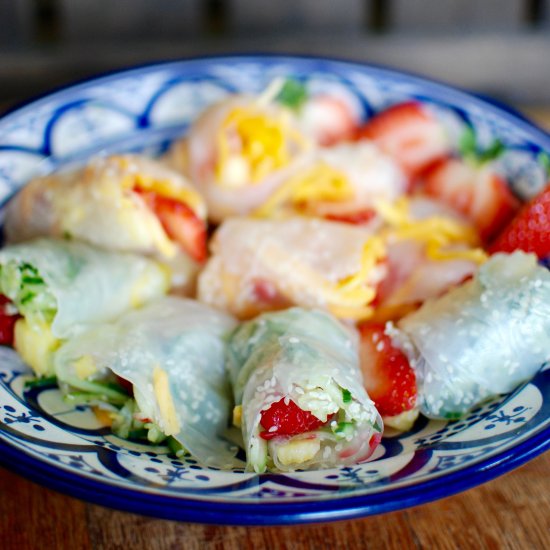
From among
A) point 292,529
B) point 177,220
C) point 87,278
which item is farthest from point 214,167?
point 292,529

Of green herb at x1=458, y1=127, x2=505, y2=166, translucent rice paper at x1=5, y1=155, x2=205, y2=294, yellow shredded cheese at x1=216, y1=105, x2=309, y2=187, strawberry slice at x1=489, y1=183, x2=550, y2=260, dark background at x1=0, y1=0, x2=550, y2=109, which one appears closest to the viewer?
strawberry slice at x1=489, y1=183, x2=550, y2=260

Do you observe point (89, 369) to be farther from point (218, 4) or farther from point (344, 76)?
point (218, 4)

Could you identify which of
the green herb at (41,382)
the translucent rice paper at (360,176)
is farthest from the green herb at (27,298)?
the translucent rice paper at (360,176)

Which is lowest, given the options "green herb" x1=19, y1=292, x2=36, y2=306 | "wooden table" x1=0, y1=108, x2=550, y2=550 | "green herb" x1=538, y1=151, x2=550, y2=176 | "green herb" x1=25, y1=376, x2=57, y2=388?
"wooden table" x1=0, y1=108, x2=550, y2=550

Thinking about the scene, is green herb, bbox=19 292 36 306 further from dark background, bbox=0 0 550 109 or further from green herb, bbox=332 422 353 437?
dark background, bbox=0 0 550 109

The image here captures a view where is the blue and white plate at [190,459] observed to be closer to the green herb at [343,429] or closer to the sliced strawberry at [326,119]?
the green herb at [343,429]

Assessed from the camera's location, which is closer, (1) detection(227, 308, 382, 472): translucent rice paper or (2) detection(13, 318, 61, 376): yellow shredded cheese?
(1) detection(227, 308, 382, 472): translucent rice paper

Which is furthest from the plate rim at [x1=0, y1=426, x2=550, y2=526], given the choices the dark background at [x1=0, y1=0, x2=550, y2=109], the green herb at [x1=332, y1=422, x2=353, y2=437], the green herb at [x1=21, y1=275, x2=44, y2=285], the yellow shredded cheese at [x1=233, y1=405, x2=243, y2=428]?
the dark background at [x1=0, y1=0, x2=550, y2=109]
